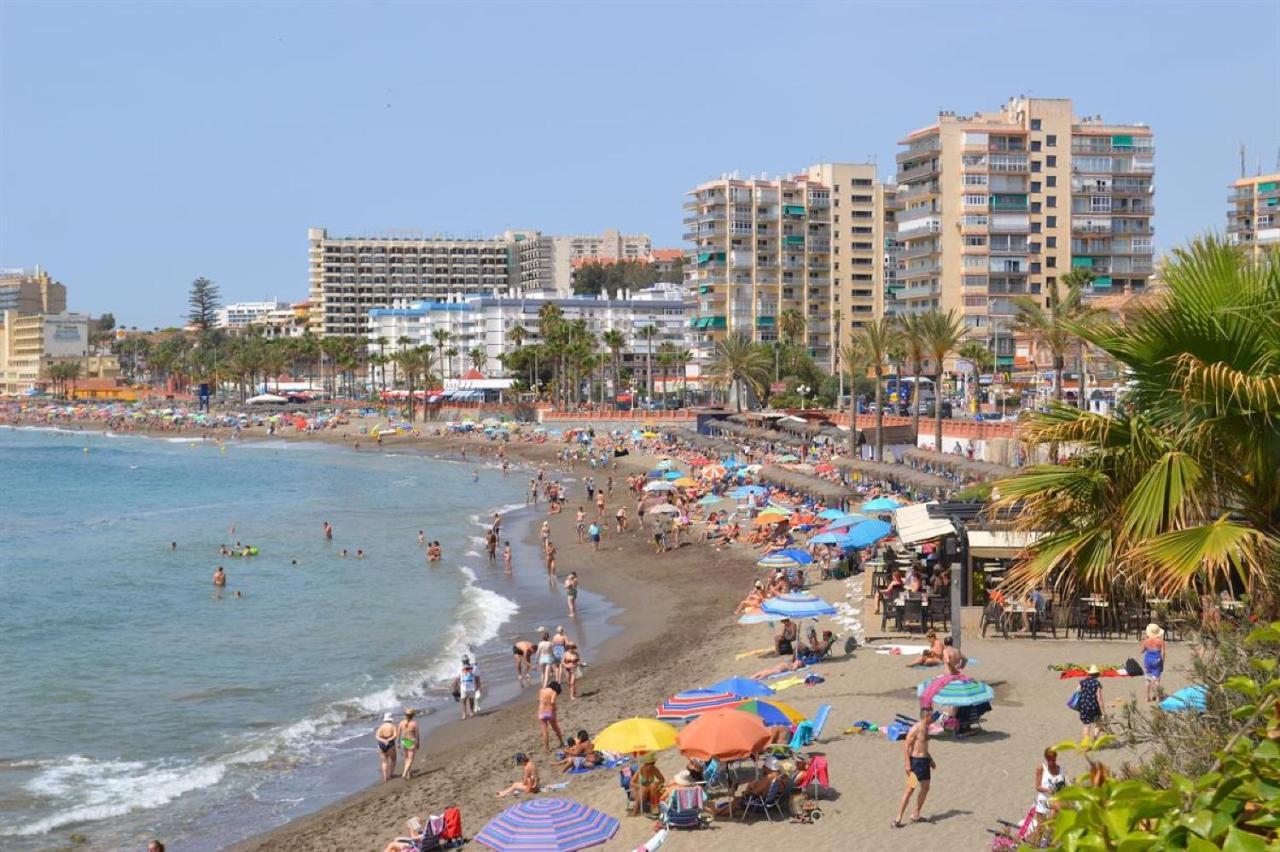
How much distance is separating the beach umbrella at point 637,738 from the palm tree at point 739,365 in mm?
71639

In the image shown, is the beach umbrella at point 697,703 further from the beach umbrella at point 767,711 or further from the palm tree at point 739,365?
the palm tree at point 739,365

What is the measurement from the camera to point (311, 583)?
38594 millimetres

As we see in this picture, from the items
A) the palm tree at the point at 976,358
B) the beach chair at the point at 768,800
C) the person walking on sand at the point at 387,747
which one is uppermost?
the palm tree at the point at 976,358

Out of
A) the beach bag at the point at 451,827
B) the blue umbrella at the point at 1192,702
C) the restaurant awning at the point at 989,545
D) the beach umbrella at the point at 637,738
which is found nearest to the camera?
the blue umbrella at the point at 1192,702

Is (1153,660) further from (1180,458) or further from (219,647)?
(219,647)

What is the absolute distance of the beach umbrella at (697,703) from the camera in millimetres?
15766

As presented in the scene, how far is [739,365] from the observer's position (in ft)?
283

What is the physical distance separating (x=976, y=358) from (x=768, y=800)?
56.5m

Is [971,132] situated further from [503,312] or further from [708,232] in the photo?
[503,312]

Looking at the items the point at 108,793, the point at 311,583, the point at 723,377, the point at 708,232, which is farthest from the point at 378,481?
the point at 108,793

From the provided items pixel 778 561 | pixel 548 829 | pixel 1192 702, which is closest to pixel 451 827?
pixel 548 829

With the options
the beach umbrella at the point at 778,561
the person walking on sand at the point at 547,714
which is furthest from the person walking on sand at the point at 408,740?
the beach umbrella at the point at 778,561

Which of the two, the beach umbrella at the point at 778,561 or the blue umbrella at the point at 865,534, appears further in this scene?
the beach umbrella at the point at 778,561

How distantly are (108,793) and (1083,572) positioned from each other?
54.1ft
